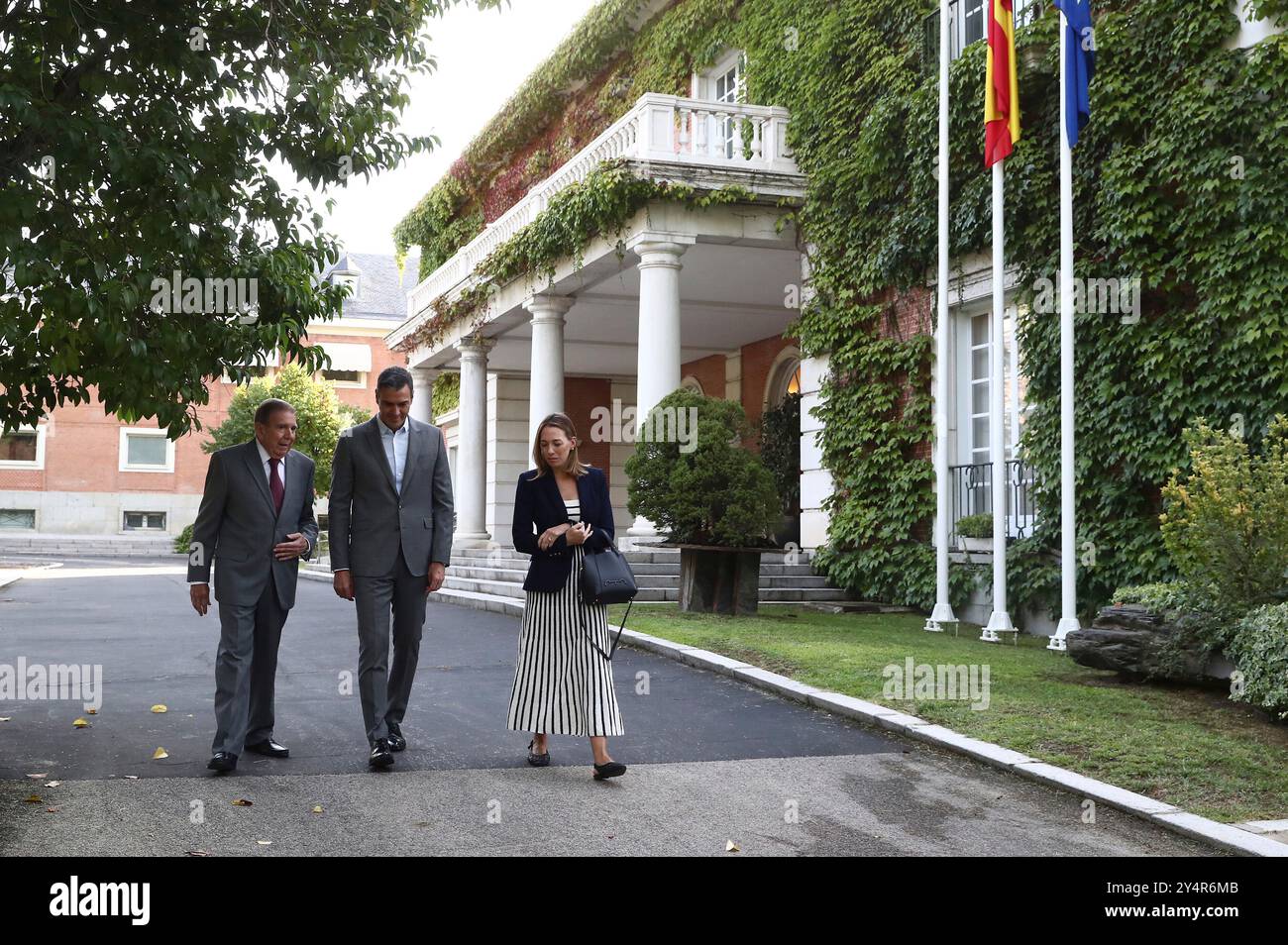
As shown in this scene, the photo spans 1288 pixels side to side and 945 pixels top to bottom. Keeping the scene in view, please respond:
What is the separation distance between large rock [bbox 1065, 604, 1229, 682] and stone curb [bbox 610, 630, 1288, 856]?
2189mm

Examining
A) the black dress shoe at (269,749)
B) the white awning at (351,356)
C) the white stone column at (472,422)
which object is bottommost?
the black dress shoe at (269,749)

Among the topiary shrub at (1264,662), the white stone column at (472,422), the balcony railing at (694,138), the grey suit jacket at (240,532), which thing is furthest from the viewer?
the white stone column at (472,422)

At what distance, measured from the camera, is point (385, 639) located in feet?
20.7

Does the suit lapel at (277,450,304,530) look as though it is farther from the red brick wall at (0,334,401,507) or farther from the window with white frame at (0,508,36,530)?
the window with white frame at (0,508,36,530)

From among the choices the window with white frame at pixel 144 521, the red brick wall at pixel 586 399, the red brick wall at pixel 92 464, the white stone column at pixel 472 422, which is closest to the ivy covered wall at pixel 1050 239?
the white stone column at pixel 472 422

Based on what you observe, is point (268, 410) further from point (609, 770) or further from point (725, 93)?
point (725, 93)

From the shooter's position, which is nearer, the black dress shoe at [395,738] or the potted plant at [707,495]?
the black dress shoe at [395,738]

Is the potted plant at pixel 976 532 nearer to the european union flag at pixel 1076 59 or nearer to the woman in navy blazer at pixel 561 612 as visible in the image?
the european union flag at pixel 1076 59

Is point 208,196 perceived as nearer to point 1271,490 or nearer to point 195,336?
point 195,336

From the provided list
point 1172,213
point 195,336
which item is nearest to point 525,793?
point 195,336

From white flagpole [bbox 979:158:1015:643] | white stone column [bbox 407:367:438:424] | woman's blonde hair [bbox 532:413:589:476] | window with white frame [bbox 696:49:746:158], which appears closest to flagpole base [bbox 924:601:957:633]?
white flagpole [bbox 979:158:1015:643]

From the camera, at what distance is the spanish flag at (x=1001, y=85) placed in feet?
38.0

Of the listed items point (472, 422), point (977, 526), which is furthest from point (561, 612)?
point (472, 422)

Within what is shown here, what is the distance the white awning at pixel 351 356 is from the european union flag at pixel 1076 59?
46077 mm
